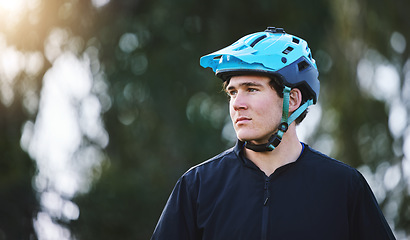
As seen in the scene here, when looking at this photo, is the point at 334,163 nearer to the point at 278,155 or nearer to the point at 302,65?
the point at 278,155

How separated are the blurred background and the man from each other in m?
6.00

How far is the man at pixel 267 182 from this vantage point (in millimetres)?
3582

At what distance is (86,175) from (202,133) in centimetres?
237

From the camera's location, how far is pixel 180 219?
3.72 metres

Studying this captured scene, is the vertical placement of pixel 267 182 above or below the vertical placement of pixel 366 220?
above

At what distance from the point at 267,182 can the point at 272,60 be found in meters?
0.64

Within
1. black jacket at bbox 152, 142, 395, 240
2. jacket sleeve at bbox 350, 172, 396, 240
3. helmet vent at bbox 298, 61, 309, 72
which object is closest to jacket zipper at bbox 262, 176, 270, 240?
black jacket at bbox 152, 142, 395, 240

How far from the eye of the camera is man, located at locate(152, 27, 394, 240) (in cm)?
358

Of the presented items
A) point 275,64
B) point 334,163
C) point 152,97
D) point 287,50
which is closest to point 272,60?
point 275,64

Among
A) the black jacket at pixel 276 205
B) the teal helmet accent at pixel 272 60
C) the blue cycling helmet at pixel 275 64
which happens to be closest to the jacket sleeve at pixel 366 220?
the black jacket at pixel 276 205

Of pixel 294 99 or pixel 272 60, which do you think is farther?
pixel 294 99

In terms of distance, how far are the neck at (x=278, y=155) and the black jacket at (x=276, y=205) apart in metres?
0.05

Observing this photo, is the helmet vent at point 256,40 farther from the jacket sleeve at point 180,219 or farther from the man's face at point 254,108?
the jacket sleeve at point 180,219

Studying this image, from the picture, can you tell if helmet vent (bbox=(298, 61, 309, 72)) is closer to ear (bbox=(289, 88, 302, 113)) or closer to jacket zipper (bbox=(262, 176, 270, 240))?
ear (bbox=(289, 88, 302, 113))
